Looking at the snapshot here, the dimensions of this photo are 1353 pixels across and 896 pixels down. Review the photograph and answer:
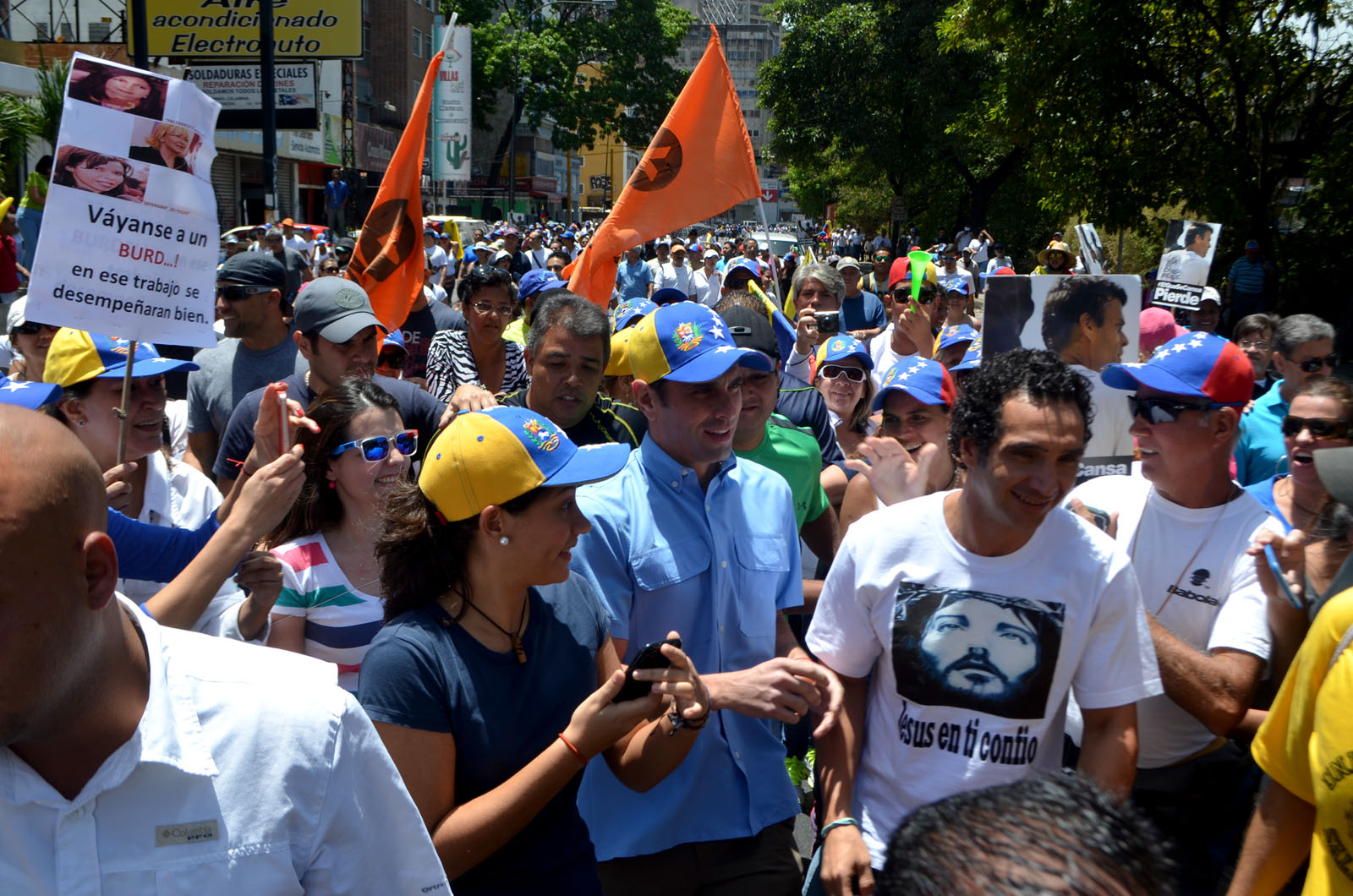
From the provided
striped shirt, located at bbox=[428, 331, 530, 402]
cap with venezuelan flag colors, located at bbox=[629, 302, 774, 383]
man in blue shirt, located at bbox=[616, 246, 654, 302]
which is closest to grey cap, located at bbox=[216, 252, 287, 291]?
striped shirt, located at bbox=[428, 331, 530, 402]

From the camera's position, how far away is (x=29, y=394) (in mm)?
3361

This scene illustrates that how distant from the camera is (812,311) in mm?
7523

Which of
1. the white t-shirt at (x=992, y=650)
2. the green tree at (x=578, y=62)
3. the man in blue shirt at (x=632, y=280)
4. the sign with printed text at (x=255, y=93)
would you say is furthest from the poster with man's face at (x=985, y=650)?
the green tree at (x=578, y=62)

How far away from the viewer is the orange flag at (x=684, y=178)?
20.0 feet

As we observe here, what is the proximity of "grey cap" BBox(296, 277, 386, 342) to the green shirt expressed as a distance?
187cm

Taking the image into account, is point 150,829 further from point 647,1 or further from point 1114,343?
point 647,1

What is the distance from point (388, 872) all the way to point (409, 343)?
6.17 m

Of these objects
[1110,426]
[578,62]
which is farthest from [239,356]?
[578,62]

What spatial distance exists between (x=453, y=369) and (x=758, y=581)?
361 cm

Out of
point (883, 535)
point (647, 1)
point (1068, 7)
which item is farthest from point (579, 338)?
point (647, 1)

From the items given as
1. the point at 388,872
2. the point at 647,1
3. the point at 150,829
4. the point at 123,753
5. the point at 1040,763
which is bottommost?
the point at 1040,763

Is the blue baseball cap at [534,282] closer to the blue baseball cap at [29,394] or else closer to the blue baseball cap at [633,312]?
the blue baseball cap at [633,312]

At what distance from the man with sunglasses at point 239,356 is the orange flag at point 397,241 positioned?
86 cm

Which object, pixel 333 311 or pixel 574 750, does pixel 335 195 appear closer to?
pixel 333 311
